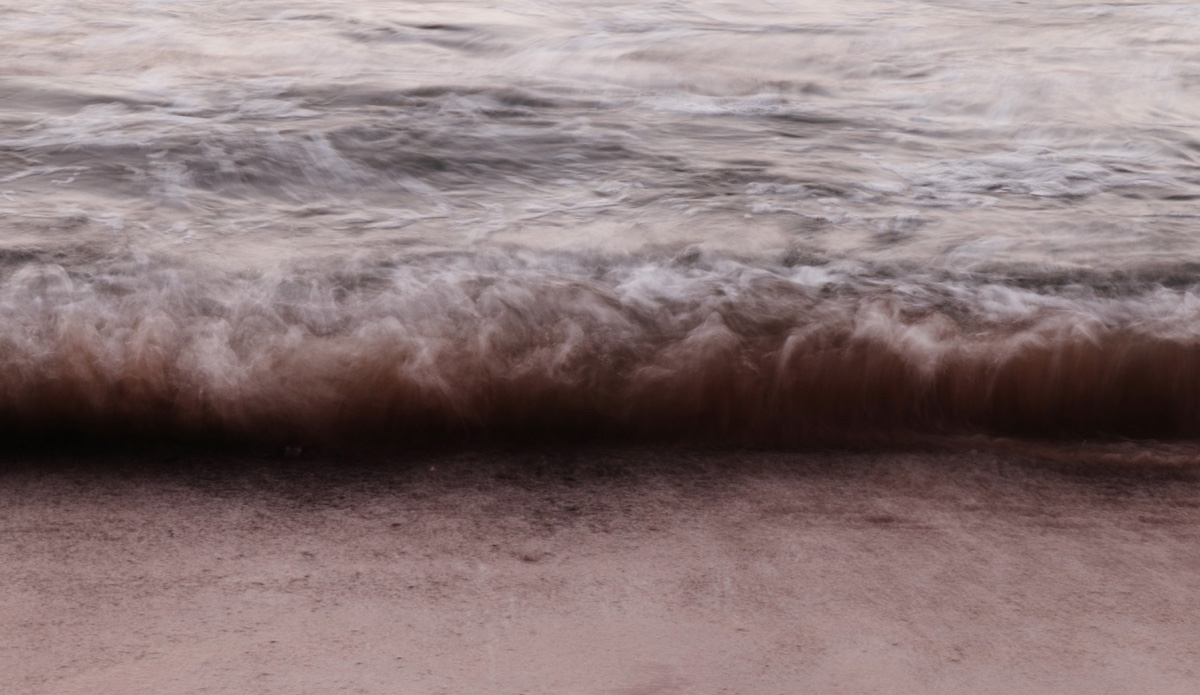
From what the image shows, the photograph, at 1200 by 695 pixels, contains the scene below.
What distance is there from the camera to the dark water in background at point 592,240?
Answer: 1937 mm

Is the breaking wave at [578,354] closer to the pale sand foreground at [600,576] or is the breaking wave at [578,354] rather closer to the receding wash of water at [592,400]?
the receding wash of water at [592,400]

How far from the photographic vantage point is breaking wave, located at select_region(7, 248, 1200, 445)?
6.16 ft

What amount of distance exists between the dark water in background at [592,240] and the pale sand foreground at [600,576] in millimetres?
178

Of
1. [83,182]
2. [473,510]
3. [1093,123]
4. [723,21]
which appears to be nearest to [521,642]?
[473,510]

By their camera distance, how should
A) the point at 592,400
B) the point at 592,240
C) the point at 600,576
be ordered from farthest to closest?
the point at 592,240 < the point at 592,400 < the point at 600,576

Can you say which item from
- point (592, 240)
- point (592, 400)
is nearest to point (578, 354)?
point (592, 400)

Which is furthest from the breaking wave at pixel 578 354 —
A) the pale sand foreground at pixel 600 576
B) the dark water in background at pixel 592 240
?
the pale sand foreground at pixel 600 576

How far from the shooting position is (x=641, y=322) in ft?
6.92

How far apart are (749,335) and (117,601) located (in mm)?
1261

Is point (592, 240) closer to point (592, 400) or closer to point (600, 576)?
point (592, 400)

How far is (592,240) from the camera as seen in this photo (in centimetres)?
249

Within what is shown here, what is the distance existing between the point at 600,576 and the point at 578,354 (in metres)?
0.62

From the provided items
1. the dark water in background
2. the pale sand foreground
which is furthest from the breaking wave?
the pale sand foreground

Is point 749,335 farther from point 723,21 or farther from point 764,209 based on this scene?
point 723,21
